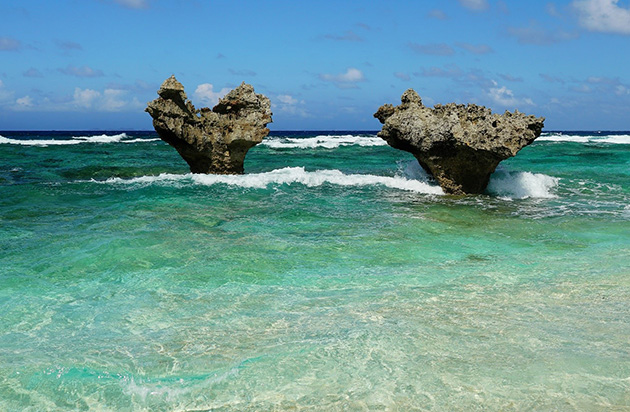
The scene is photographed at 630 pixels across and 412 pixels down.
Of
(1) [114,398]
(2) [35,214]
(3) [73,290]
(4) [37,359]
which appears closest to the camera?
(1) [114,398]

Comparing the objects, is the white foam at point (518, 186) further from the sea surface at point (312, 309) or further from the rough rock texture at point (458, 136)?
the sea surface at point (312, 309)

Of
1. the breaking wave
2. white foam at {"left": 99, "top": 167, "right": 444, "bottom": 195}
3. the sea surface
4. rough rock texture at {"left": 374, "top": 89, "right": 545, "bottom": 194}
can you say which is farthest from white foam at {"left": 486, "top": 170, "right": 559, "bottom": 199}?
the sea surface

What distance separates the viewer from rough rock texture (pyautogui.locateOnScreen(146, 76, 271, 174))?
50.4 ft

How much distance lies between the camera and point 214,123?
16.0 m

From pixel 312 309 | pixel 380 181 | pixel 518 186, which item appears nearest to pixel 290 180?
pixel 380 181

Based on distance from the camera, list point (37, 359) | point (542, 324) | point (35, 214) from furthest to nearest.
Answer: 1. point (35, 214)
2. point (542, 324)
3. point (37, 359)

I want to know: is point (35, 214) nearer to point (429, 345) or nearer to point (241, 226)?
point (241, 226)

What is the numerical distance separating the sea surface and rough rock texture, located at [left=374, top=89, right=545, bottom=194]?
224 centimetres

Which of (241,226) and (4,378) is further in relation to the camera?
(241,226)

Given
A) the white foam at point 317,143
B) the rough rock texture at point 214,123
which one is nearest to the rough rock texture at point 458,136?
the rough rock texture at point 214,123

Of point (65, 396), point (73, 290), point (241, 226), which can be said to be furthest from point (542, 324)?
point (241, 226)

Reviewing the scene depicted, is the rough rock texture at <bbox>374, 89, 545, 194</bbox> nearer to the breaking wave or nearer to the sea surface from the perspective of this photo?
the breaking wave

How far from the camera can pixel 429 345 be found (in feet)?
14.6

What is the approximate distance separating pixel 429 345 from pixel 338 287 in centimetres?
177
